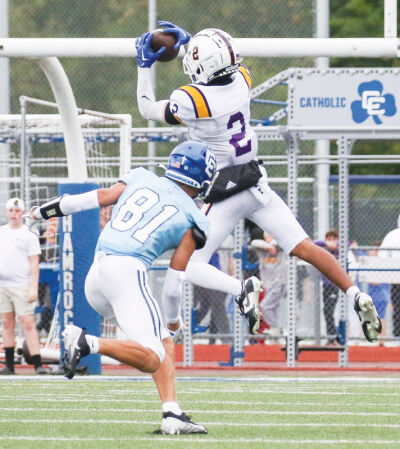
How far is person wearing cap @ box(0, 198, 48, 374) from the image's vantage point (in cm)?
1248

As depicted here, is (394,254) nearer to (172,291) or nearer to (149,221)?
(172,291)

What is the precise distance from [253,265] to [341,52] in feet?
12.9

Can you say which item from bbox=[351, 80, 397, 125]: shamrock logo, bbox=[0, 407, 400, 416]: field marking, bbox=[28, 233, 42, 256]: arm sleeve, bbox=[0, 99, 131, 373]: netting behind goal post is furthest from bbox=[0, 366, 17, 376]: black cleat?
bbox=[0, 407, 400, 416]: field marking

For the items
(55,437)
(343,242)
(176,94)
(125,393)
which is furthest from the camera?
(343,242)

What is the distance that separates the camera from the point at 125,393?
9.27 meters

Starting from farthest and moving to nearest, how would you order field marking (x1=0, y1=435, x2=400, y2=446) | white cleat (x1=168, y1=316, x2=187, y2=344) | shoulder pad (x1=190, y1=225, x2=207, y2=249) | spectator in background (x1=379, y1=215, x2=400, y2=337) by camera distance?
spectator in background (x1=379, y1=215, x2=400, y2=337), white cleat (x1=168, y1=316, x2=187, y2=344), shoulder pad (x1=190, y1=225, x2=207, y2=249), field marking (x1=0, y1=435, x2=400, y2=446)

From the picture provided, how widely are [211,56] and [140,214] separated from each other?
190 centimetres

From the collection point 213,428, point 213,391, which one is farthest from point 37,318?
point 213,428

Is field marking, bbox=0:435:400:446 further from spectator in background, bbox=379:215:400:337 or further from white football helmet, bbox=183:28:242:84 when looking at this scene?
spectator in background, bbox=379:215:400:337

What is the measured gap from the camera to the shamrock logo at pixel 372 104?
1291 centimetres

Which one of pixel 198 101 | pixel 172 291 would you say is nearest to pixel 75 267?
pixel 198 101

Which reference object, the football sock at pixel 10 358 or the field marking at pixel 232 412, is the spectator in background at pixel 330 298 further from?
the field marking at pixel 232 412

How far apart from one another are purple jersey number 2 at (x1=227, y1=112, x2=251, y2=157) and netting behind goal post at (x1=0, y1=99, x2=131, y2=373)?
3.54 metres

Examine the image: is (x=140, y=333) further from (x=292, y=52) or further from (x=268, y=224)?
(x=292, y=52)
